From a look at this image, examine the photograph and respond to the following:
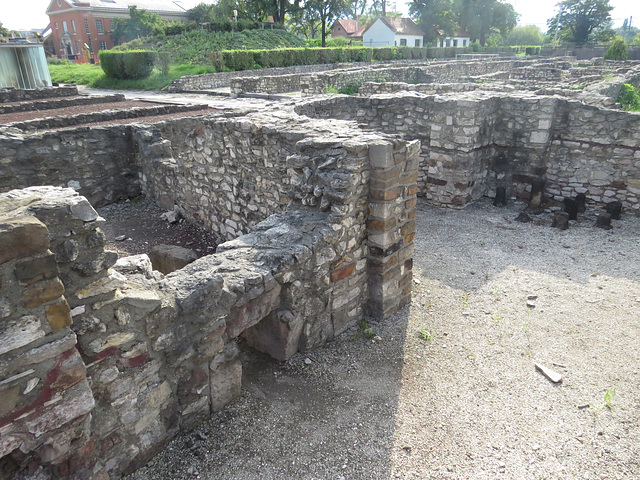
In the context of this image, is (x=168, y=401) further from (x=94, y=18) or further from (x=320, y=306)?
(x=94, y=18)

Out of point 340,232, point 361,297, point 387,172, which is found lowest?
point 361,297

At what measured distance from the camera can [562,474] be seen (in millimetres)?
3178

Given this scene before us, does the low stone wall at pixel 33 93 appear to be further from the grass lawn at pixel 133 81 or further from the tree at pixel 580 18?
the tree at pixel 580 18

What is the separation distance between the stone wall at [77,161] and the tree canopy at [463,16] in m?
63.4

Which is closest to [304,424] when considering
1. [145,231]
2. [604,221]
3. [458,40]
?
[145,231]

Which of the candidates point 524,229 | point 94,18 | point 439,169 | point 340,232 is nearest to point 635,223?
point 524,229

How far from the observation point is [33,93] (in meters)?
15.9

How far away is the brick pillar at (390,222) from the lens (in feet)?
14.5

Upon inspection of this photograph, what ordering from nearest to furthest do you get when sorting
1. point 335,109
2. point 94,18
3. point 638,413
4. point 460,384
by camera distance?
point 638,413 < point 460,384 < point 335,109 < point 94,18

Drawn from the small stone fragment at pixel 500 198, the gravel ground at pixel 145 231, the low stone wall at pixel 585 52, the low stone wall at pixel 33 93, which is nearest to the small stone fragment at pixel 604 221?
the small stone fragment at pixel 500 198

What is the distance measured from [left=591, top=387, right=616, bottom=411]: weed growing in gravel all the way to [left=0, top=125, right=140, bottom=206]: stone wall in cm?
849

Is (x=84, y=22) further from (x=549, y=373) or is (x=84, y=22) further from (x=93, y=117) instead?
(x=549, y=373)

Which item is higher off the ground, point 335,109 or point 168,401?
point 335,109

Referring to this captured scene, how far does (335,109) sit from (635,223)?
19.7ft
